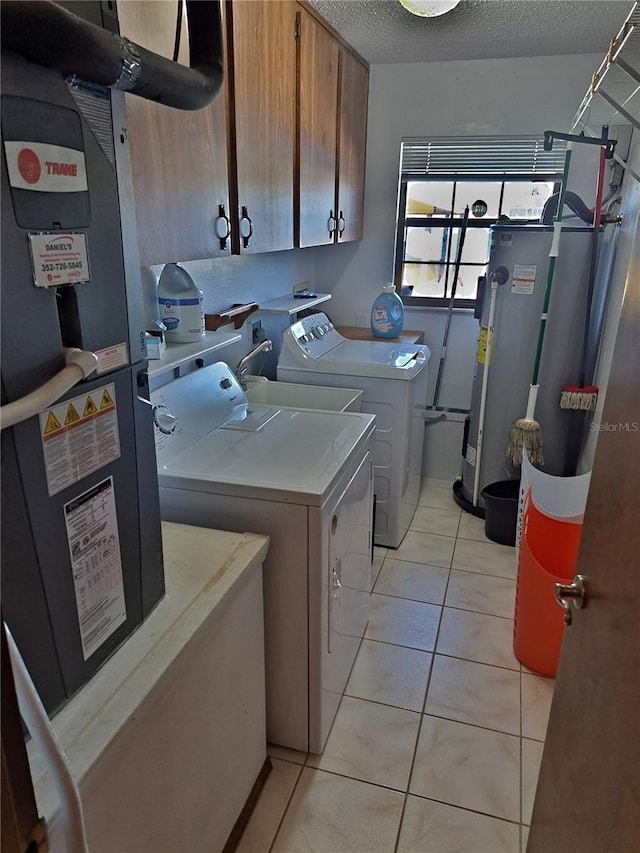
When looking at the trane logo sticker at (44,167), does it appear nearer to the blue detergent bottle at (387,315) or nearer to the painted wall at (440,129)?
the blue detergent bottle at (387,315)

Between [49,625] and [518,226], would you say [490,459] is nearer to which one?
[518,226]

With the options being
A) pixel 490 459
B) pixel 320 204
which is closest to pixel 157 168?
pixel 320 204

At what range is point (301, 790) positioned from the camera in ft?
5.41

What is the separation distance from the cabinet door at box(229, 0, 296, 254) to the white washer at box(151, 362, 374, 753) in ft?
1.94

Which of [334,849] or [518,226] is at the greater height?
[518,226]

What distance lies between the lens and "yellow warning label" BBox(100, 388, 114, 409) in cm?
89

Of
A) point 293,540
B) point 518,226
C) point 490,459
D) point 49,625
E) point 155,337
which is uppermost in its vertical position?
point 518,226

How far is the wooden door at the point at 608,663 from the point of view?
78 centimetres

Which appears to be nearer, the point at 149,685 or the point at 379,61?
the point at 149,685

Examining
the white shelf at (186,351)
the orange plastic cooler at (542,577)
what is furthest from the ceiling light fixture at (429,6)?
the orange plastic cooler at (542,577)

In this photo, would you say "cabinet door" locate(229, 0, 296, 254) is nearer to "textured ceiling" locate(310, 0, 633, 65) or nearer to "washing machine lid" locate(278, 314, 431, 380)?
"textured ceiling" locate(310, 0, 633, 65)

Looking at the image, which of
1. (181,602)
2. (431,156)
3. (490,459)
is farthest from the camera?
(431,156)

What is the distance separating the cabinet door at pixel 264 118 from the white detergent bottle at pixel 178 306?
22cm

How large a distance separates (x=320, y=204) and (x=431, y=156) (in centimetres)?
109
